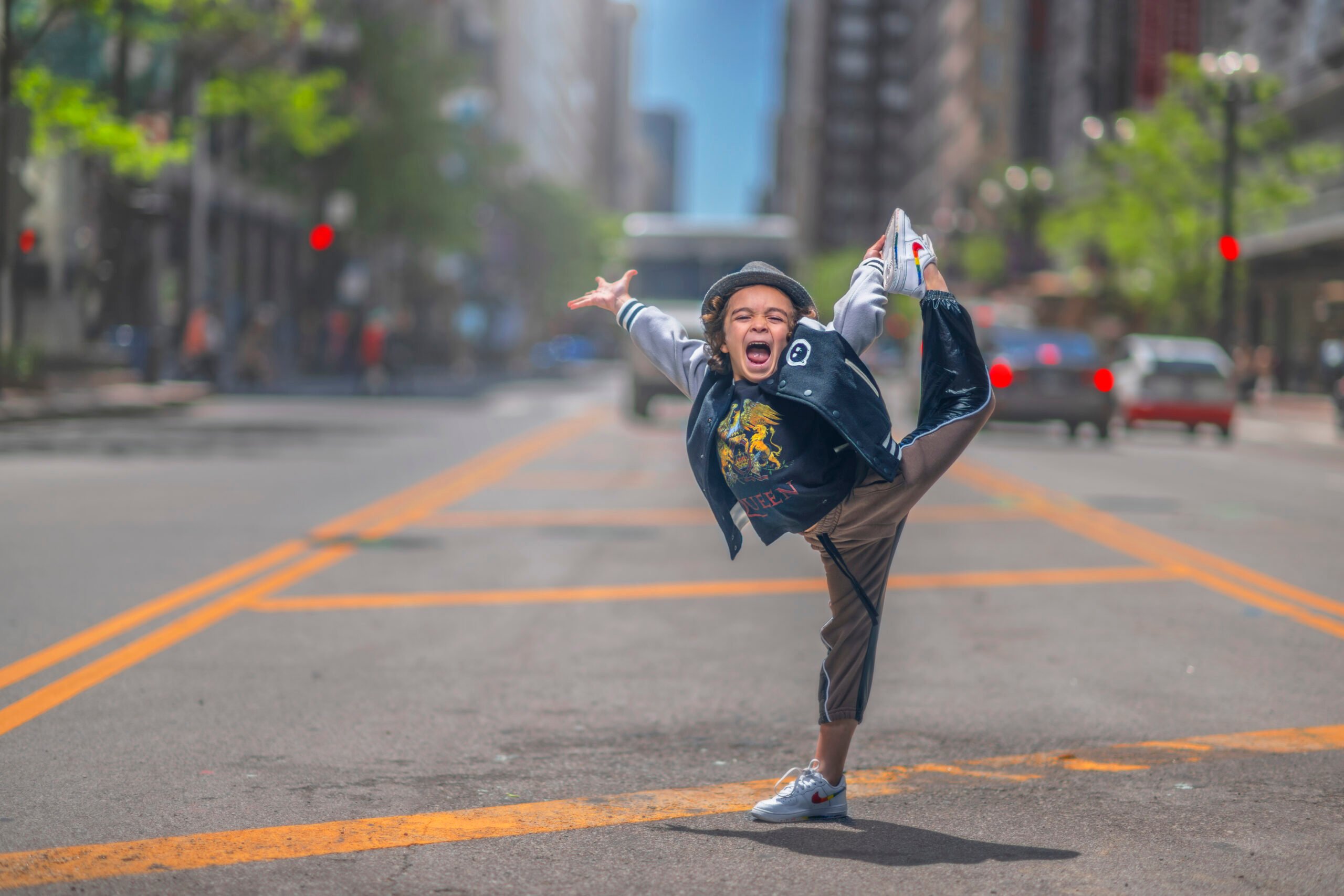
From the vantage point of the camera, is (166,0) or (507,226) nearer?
(166,0)

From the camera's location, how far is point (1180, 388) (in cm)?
2797

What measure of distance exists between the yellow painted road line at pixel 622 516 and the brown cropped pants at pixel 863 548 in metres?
8.16

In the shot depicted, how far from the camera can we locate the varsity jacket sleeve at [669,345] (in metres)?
4.60

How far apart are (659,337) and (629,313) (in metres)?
0.19

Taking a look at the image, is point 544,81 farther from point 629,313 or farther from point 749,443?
point 749,443

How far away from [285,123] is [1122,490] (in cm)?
2302

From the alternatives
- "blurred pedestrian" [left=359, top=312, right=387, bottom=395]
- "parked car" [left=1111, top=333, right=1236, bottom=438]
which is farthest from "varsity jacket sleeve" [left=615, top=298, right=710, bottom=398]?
"blurred pedestrian" [left=359, top=312, right=387, bottom=395]

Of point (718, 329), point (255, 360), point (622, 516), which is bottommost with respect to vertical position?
point (622, 516)

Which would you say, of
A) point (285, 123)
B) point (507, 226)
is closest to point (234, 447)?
point (285, 123)

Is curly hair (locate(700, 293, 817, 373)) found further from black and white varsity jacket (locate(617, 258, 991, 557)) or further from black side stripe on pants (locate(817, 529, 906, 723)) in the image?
black side stripe on pants (locate(817, 529, 906, 723))

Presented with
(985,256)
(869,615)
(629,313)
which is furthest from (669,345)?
(985,256)

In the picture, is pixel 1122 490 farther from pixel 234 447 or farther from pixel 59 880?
pixel 59 880

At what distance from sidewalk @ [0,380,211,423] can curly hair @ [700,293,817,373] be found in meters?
20.3

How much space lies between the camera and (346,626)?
801 cm
